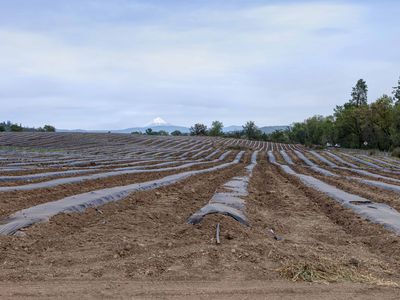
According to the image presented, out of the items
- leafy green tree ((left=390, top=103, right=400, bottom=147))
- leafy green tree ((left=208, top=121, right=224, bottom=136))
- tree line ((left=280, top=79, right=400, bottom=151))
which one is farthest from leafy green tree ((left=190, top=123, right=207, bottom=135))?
leafy green tree ((left=390, top=103, right=400, bottom=147))

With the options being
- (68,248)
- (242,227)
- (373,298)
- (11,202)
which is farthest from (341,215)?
(11,202)

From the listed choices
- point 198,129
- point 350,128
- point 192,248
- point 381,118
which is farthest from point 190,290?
point 198,129

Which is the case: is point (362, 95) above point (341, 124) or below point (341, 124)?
above

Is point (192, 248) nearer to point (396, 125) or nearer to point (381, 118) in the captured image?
point (396, 125)

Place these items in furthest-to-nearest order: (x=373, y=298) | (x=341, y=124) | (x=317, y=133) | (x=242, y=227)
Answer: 1. (x=317, y=133)
2. (x=341, y=124)
3. (x=242, y=227)
4. (x=373, y=298)

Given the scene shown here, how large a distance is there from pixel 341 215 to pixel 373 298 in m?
3.91

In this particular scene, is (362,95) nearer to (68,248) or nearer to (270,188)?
(270,188)

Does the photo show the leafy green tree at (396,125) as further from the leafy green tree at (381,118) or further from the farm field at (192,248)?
the farm field at (192,248)

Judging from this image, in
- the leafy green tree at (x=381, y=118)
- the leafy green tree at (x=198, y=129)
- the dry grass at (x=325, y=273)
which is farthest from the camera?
the leafy green tree at (x=198, y=129)

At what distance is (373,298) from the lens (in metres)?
3.46

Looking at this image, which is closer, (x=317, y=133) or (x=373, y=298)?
(x=373, y=298)

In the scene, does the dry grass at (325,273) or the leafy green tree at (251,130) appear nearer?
the dry grass at (325,273)

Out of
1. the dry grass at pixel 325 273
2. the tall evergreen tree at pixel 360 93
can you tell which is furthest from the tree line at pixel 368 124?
the dry grass at pixel 325 273

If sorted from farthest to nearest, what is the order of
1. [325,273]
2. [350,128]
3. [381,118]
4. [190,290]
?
[350,128] → [381,118] → [325,273] → [190,290]
